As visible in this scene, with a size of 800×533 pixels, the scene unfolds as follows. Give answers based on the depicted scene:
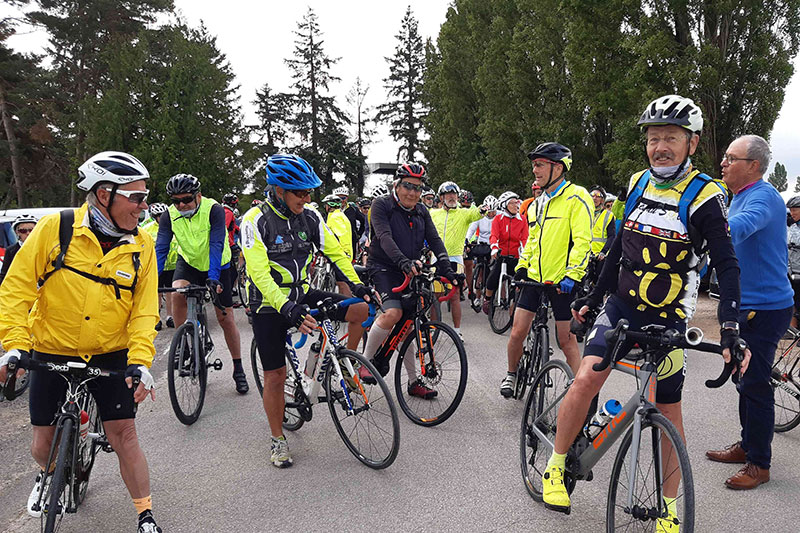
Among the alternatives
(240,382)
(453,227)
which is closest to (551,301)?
(240,382)

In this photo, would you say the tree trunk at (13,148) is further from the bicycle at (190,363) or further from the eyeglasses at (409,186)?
the eyeglasses at (409,186)

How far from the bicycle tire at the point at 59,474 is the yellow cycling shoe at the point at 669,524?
2928 mm

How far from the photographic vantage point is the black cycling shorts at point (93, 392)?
9.94 ft

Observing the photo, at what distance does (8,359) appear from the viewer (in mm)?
2678

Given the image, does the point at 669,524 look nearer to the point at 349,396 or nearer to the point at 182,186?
the point at 349,396

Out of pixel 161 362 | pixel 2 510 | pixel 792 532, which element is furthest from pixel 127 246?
pixel 161 362

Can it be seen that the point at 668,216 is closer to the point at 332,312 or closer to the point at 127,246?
the point at 332,312

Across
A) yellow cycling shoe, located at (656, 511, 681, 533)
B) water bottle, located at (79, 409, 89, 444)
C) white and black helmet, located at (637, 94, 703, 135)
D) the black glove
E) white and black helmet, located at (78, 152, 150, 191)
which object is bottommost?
yellow cycling shoe, located at (656, 511, 681, 533)

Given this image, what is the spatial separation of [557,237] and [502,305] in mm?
4368

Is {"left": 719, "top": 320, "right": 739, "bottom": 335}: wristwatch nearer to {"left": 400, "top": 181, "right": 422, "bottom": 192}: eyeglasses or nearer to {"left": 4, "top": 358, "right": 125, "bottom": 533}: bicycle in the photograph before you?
{"left": 4, "top": 358, "right": 125, "bottom": 533}: bicycle

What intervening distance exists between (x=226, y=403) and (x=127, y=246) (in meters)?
3.16

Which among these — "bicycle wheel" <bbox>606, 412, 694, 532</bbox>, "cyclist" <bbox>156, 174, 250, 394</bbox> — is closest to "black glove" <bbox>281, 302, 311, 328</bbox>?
"bicycle wheel" <bbox>606, 412, 694, 532</bbox>

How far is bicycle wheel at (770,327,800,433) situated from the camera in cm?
474

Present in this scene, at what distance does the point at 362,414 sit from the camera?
14.3 feet
